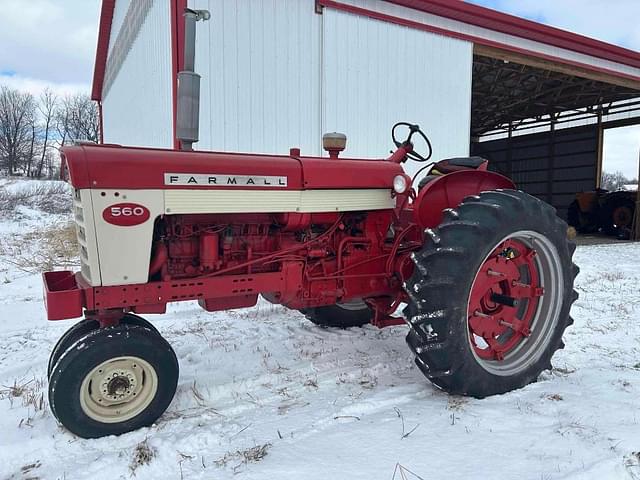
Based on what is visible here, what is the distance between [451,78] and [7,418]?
26.0 ft

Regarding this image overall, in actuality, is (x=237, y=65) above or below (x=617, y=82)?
below

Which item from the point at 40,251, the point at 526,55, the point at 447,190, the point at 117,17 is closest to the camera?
the point at 447,190

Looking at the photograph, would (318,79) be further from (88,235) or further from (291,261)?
(88,235)

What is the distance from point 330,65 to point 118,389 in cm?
587

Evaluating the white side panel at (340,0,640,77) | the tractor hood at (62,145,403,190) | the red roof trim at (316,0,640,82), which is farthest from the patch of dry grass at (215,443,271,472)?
the white side panel at (340,0,640,77)

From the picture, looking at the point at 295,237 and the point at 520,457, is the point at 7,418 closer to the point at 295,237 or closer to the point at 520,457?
the point at 295,237

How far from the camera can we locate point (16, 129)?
163 feet

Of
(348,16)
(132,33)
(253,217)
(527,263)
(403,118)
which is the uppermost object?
(132,33)

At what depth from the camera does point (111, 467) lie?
6.66 ft

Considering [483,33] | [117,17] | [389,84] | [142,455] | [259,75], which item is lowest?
[142,455]

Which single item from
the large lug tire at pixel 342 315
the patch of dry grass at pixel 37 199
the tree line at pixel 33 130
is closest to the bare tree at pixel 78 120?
the tree line at pixel 33 130

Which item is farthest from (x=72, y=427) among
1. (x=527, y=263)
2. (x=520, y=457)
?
(x=527, y=263)

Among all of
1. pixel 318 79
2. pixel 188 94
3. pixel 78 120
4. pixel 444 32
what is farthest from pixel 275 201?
pixel 78 120

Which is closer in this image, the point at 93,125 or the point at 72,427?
the point at 72,427
